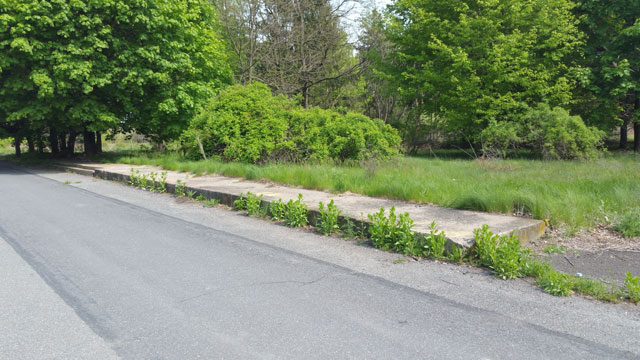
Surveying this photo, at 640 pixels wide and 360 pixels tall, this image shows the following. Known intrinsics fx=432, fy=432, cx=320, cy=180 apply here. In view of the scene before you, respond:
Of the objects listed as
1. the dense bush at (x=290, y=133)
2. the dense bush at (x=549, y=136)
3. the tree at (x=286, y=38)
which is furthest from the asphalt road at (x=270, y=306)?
the tree at (x=286, y=38)

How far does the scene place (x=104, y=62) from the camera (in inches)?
732

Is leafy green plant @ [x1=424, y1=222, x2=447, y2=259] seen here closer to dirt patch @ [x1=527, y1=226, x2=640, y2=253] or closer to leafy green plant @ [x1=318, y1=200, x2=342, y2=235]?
dirt patch @ [x1=527, y1=226, x2=640, y2=253]

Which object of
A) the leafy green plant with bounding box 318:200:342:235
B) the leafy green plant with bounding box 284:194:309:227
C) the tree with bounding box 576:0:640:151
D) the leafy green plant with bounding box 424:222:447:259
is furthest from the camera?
the tree with bounding box 576:0:640:151

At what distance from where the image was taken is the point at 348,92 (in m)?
30.7

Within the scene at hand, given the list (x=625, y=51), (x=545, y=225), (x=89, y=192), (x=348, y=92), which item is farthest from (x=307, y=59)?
(x=545, y=225)

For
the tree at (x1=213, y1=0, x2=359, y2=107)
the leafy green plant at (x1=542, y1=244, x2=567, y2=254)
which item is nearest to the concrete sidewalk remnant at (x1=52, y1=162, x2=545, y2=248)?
the leafy green plant at (x1=542, y1=244, x2=567, y2=254)

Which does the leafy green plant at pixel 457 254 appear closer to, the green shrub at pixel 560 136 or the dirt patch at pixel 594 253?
the dirt patch at pixel 594 253

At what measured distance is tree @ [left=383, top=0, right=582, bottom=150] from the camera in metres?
21.1

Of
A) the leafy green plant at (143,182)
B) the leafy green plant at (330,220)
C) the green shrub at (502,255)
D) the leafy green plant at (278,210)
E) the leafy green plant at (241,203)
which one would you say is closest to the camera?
the green shrub at (502,255)

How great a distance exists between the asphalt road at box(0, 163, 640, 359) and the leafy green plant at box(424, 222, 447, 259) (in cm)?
20

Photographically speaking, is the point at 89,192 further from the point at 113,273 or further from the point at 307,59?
the point at 307,59

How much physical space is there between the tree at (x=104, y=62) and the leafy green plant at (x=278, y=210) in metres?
13.2

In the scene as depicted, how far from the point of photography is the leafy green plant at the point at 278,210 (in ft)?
24.9

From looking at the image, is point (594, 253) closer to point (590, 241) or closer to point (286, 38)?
point (590, 241)
